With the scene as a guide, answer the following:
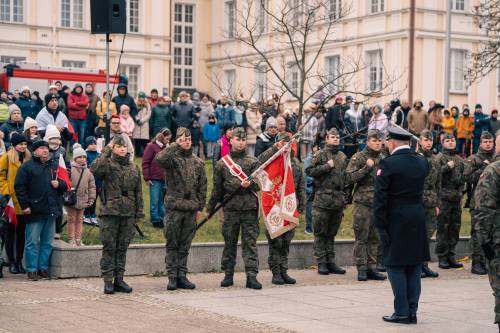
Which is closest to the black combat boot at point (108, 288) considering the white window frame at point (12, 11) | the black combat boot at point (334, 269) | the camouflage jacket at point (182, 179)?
the camouflage jacket at point (182, 179)

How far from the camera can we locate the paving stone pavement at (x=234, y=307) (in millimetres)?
11719

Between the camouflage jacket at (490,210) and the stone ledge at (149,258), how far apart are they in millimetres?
6401

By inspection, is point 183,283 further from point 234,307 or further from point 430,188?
point 430,188

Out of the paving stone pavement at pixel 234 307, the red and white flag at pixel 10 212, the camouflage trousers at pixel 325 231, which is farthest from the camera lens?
the camouflage trousers at pixel 325 231

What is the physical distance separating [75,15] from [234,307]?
38.3 m

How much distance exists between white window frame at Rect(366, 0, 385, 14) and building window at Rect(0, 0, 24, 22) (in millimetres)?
15620

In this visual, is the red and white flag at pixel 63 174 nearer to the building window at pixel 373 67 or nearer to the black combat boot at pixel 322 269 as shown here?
the black combat boot at pixel 322 269

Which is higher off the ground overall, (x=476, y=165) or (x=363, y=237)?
(x=476, y=165)

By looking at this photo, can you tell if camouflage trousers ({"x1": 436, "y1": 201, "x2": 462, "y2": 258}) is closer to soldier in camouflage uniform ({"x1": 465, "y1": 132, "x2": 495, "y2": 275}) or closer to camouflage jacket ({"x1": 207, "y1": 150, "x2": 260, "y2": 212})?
soldier in camouflage uniform ({"x1": 465, "y1": 132, "x2": 495, "y2": 275})

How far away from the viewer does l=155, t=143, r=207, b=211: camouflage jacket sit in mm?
14570

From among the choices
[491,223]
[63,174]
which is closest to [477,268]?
[491,223]

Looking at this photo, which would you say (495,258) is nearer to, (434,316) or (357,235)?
(434,316)

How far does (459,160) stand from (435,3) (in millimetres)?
27907

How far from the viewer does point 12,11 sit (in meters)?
47.7
